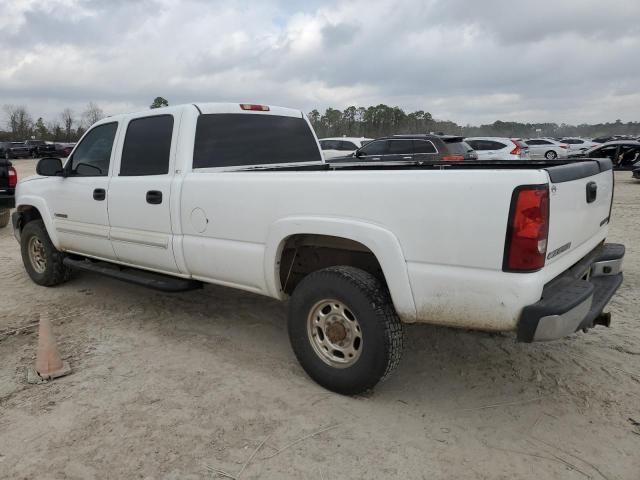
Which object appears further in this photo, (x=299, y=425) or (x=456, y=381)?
(x=456, y=381)

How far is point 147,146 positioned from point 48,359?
6.06 feet

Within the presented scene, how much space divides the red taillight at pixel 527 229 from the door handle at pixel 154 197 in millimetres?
2687

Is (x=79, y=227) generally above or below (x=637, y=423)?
above

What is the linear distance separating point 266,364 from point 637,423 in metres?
2.40

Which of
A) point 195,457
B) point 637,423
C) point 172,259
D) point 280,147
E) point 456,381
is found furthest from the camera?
point 280,147

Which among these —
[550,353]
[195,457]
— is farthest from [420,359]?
[195,457]

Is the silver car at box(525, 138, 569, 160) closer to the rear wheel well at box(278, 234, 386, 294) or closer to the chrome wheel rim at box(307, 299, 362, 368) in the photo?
the rear wheel well at box(278, 234, 386, 294)

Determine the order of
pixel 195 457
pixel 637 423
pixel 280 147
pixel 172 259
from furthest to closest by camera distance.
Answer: pixel 280 147, pixel 172 259, pixel 637 423, pixel 195 457

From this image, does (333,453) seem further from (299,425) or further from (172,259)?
(172,259)

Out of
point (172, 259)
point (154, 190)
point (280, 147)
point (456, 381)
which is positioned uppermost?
point (280, 147)

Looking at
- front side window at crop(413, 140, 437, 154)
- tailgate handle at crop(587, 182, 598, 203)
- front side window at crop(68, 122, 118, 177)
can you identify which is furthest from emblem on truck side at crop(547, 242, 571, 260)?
front side window at crop(413, 140, 437, 154)

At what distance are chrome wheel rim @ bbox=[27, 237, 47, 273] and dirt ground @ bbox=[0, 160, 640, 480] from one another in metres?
1.28

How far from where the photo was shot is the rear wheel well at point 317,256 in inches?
133

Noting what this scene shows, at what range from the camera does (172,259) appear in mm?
4109
